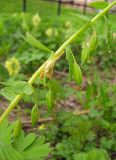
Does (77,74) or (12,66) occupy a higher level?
(77,74)

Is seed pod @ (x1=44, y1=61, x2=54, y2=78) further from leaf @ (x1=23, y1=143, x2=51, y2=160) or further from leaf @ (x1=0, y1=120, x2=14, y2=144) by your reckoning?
leaf @ (x1=23, y1=143, x2=51, y2=160)

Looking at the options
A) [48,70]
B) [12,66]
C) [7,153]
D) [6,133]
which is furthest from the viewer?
[12,66]

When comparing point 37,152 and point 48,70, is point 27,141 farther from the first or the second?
point 48,70

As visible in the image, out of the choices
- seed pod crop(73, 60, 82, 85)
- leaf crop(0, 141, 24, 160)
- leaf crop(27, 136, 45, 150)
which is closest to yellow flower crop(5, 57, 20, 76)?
leaf crop(27, 136, 45, 150)

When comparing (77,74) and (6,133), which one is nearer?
(77,74)

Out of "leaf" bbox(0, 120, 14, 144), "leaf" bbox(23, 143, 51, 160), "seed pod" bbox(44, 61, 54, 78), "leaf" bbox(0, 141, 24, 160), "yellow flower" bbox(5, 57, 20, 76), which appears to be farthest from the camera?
"yellow flower" bbox(5, 57, 20, 76)

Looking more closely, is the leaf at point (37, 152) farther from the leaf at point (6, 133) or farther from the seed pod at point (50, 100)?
the seed pod at point (50, 100)

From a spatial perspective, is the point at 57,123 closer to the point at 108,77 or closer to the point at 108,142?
the point at 108,142

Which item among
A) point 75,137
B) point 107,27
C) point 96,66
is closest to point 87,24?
point 107,27

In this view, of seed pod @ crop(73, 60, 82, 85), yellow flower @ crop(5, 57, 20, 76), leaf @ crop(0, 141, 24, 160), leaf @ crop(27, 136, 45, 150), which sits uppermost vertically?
seed pod @ crop(73, 60, 82, 85)

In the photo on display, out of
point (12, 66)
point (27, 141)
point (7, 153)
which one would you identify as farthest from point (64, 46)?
point (12, 66)

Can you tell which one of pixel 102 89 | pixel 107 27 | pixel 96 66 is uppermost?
pixel 107 27
